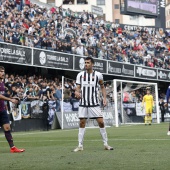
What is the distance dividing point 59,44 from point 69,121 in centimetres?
754

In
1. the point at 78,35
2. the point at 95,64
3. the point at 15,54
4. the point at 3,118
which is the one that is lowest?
the point at 3,118

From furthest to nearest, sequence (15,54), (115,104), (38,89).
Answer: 1. (115,104)
2. (38,89)
3. (15,54)

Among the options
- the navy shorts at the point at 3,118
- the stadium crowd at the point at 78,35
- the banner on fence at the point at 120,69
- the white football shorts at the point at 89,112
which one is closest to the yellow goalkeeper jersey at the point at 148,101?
the stadium crowd at the point at 78,35

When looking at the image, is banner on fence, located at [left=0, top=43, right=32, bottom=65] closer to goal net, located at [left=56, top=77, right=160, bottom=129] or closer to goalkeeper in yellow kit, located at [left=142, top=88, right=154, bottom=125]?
goal net, located at [left=56, top=77, right=160, bottom=129]

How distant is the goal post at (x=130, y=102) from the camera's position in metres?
36.1

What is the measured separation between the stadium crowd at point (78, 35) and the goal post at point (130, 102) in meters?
4.20

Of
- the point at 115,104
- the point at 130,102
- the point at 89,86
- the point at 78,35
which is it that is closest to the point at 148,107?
the point at 115,104

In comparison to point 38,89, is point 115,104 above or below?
below

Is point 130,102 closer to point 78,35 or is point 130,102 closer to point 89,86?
point 78,35

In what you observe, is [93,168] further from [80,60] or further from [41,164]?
[80,60]

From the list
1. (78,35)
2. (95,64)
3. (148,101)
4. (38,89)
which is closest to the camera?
(38,89)

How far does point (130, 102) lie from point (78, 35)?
8261 mm

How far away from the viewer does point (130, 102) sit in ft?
123

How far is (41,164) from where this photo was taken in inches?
383
